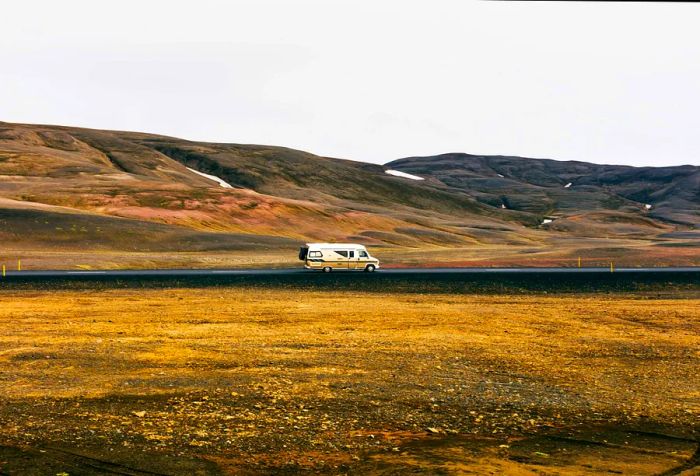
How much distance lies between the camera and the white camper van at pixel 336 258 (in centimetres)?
5291

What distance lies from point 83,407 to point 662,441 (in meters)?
10.4

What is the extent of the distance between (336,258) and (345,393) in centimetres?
3821

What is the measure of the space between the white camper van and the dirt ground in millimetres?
23393

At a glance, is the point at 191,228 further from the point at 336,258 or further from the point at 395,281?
the point at 395,281

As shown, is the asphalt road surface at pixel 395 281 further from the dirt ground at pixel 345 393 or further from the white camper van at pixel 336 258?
the dirt ground at pixel 345 393

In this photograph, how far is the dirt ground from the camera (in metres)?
10.7

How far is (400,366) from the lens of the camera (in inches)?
722

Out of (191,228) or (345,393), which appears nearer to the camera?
(345,393)

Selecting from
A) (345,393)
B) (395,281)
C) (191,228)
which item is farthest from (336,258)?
(191,228)

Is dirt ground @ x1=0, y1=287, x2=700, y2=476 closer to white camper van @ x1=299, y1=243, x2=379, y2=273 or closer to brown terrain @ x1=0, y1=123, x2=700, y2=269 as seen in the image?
white camper van @ x1=299, y1=243, x2=379, y2=273

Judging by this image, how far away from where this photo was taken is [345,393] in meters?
15.1

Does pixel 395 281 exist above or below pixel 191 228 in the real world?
below

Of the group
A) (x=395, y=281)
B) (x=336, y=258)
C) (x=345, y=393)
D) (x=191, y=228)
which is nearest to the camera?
(x=345, y=393)

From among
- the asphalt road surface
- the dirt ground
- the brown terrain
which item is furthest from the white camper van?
the dirt ground
